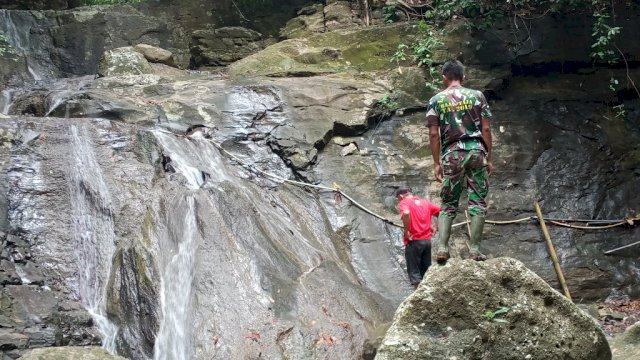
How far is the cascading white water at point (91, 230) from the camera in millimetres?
7695

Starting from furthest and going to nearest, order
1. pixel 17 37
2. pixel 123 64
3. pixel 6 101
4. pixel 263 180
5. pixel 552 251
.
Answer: pixel 17 37, pixel 123 64, pixel 6 101, pixel 263 180, pixel 552 251

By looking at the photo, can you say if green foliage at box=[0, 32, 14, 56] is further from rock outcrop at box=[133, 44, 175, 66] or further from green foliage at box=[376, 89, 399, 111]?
green foliage at box=[376, 89, 399, 111]

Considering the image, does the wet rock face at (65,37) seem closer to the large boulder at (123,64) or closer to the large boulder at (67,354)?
the large boulder at (123,64)

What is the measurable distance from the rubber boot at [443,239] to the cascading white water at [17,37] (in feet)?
38.5

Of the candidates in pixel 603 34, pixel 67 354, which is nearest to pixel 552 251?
pixel 603 34

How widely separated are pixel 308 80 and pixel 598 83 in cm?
515

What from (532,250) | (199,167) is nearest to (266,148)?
(199,167)

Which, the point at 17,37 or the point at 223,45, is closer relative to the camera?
the point at 17,37

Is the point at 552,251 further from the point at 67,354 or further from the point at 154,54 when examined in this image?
the point at 154,54

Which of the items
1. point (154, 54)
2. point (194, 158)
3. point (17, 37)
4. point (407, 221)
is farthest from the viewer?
point (17, 37)

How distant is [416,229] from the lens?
7852 mm

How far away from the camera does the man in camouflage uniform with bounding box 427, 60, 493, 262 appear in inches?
208

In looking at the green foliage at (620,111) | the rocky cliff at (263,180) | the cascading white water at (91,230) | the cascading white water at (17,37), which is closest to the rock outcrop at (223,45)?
the rocky cliff at (263,180)

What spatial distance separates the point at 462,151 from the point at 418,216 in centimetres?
265
